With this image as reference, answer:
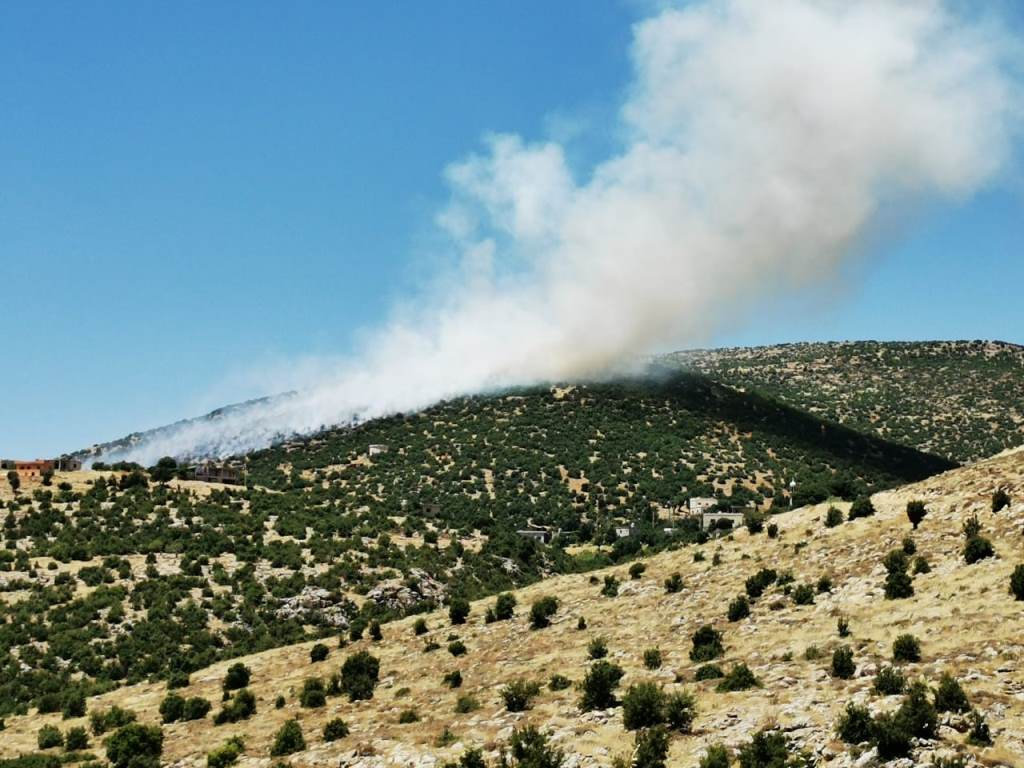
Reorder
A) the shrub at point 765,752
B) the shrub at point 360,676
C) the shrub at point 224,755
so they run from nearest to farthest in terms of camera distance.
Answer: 1. the shrub at point 765,752
2. the shrub at point 224,755
3. the shrub at point 360,676

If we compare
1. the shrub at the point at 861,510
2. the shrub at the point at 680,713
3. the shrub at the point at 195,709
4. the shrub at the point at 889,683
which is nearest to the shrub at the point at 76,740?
the shrub at the point at 195,709

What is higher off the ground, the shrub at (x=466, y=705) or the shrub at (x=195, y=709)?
the shrub at (x=195, y=709)

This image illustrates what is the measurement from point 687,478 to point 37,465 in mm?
89333

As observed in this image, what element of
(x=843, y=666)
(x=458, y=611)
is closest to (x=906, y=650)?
(x=843, y=666)

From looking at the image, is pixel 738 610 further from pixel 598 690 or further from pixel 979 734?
pixel 979 734

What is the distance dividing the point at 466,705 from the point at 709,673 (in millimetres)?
9842

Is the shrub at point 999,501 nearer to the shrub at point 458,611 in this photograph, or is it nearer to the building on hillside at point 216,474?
the shrub at point 458,611

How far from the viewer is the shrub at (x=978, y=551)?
36562 mm

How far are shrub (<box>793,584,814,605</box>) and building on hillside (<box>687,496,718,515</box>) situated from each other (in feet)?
246

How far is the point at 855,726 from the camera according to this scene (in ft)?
82.1

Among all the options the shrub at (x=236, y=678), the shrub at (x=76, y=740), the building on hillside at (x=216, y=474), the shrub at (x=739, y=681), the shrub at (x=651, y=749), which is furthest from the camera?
the building on hillside at (x=216, y=474)

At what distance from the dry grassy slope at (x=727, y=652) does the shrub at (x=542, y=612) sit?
765mm

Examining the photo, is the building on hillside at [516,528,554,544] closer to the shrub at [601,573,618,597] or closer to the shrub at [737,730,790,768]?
the shrub at [601,573,618,597]

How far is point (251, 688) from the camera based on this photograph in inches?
1796
